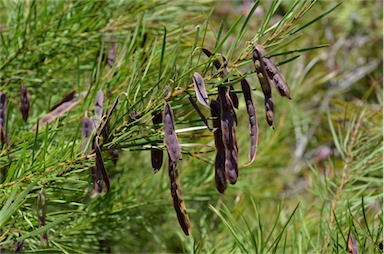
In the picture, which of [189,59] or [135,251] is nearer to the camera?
[189,59]

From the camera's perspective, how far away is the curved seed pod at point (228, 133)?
0.28m

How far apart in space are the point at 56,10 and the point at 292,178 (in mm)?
749

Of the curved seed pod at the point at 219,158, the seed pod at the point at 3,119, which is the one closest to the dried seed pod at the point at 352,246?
the curved seed pod at the point at 219,158

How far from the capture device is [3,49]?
0.48m

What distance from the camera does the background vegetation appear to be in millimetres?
306

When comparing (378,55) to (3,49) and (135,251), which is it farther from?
(3,49)

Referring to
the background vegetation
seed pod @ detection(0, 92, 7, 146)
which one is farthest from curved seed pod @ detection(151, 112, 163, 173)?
seed pod @ detection(0, 92, 7, 146)

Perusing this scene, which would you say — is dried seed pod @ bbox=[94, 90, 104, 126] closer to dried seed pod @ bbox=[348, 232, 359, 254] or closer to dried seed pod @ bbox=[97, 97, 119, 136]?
dried seed pod @ bbox=[97, 97, 119, 136]

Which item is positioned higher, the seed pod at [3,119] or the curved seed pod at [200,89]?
the curved seed pod at [200,89]

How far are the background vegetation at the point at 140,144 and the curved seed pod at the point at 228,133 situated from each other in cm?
1

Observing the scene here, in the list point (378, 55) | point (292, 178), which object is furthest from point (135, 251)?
point (378, 55)

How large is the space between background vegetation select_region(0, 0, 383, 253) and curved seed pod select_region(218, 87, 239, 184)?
1 cm

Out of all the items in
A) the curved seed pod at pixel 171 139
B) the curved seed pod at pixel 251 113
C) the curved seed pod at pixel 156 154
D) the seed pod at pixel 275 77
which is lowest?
the curved seed pod at pixel 156 154

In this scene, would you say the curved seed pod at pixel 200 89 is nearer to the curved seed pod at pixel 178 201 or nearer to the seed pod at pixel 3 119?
the curved seed pod at pixel 178 201
